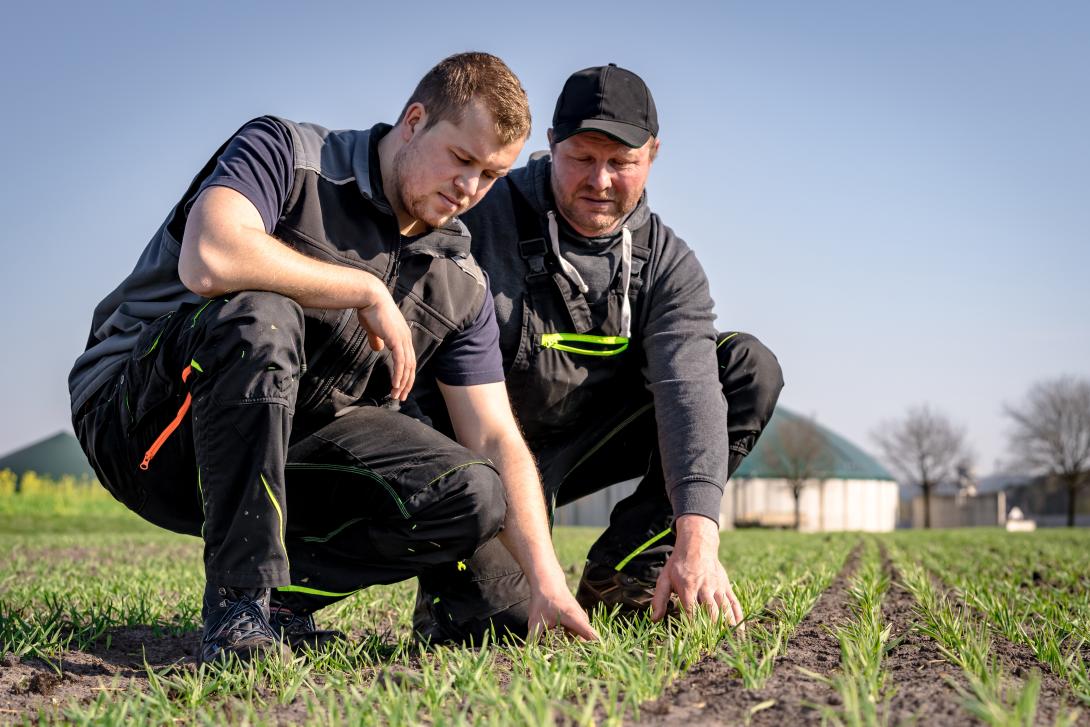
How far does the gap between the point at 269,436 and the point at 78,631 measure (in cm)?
119

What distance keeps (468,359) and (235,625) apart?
122cm

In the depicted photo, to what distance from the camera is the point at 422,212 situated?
313 cm

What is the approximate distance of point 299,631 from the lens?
308cm

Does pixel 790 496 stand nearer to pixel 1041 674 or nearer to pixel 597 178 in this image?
pixel 597 178

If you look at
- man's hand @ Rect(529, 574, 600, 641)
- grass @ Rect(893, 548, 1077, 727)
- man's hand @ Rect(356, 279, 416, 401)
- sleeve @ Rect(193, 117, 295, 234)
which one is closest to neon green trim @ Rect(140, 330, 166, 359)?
sleeve @ Rect(193, 117, 295, 234)

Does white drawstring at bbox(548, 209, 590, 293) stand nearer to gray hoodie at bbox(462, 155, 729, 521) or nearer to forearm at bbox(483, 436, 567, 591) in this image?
gray hoodie at bbox(462, 155, 729, 521)

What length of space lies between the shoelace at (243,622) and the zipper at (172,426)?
1.93 ft

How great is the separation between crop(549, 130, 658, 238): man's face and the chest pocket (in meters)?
0.17

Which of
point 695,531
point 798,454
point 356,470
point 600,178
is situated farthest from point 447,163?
point 798,454

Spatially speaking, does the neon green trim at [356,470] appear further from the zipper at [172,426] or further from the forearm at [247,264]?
the forearm at [247,264]

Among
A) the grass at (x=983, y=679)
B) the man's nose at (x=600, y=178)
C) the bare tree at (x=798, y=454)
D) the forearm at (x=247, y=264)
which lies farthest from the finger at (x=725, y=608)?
the bare tree at (x=798, y=454)

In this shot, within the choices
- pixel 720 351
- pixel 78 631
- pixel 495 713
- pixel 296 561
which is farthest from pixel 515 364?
pixel 495 713

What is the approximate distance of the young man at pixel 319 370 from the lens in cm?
259

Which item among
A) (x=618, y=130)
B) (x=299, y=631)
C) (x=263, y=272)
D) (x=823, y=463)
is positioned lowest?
(x=823, y=463)
